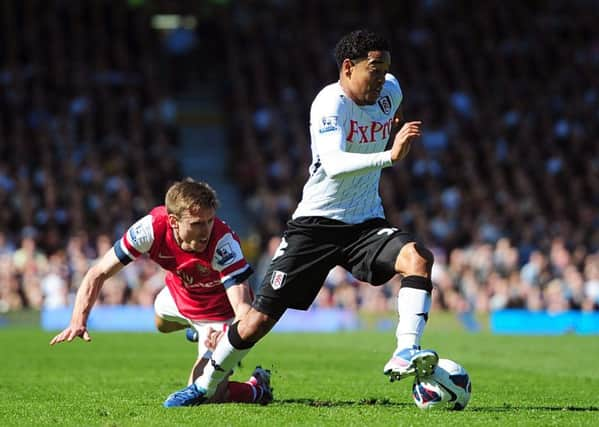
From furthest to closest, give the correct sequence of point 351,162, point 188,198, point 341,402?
point 341,402 < point 188,198 < point 351,162

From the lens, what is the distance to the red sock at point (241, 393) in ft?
31.3

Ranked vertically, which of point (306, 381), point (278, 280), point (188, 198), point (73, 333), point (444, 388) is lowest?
point (306, 381)

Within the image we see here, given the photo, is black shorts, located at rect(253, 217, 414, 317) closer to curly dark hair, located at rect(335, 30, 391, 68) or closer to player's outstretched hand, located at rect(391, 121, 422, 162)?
player's outstretched hand, located at rect(391, 121, 422, 162)

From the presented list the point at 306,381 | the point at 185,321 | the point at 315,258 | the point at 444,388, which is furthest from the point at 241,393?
the point at 306,381

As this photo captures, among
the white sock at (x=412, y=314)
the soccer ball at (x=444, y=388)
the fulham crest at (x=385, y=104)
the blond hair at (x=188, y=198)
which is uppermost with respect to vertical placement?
the fulham crest at (x=385, y=104)

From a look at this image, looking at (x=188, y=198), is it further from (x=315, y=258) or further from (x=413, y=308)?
(x=413, y=308)

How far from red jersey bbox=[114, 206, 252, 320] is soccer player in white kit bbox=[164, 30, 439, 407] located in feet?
1.81

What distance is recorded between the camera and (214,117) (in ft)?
103

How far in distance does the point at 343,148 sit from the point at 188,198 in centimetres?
128

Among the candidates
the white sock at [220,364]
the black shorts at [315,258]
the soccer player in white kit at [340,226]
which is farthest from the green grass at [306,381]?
the black shorts at [315,258]

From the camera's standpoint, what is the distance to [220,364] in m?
8.98

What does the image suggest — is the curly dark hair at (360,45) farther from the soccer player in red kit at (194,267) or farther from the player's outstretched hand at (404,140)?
the soccer player in red kit at (194,267)

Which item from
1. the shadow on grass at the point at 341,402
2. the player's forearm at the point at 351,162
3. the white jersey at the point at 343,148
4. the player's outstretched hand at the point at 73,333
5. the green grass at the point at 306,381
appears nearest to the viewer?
the player's forearm at the point at 351,162

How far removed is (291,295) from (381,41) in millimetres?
1947
